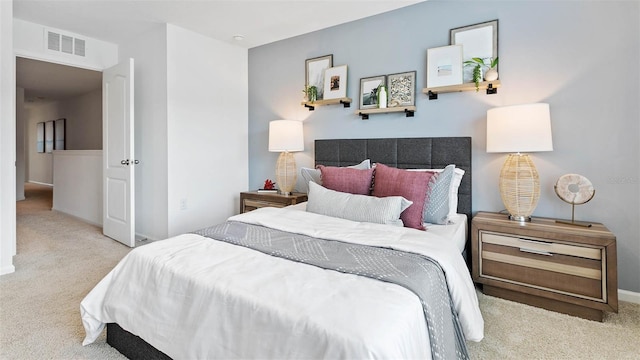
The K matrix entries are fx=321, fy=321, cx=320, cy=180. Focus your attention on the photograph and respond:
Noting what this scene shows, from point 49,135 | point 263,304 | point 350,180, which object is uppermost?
point 49,135

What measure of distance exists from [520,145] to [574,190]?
0.50 metres

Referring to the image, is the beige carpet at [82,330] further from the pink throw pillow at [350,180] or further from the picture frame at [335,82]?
the picture frame at [335,82]

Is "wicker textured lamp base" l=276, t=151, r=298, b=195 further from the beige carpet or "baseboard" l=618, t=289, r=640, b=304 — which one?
"baseboard" l=618, t=289, r=640, b=304

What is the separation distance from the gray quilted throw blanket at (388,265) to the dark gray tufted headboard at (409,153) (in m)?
1.53

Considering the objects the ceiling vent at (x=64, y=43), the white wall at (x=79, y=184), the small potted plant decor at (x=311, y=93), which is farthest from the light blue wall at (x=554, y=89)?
the white wall at (x=79, y=184)

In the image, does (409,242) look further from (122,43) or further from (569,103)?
(122,43)

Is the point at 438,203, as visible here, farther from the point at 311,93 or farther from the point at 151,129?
the point at 151,129

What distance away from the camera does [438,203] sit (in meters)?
2.35

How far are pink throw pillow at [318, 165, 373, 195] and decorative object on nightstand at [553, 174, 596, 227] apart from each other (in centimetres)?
134

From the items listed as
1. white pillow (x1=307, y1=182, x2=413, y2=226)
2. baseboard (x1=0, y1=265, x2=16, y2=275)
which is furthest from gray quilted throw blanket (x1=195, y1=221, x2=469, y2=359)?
baseboard (x1=0, y1=265, x2=16, y2=275)

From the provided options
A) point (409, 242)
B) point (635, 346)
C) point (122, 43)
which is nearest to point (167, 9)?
point (122, 43)

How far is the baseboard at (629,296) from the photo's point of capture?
7.35 feet

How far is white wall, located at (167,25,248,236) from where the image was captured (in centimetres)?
356

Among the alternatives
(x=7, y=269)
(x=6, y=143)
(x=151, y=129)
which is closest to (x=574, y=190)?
(x=151, y=129)
